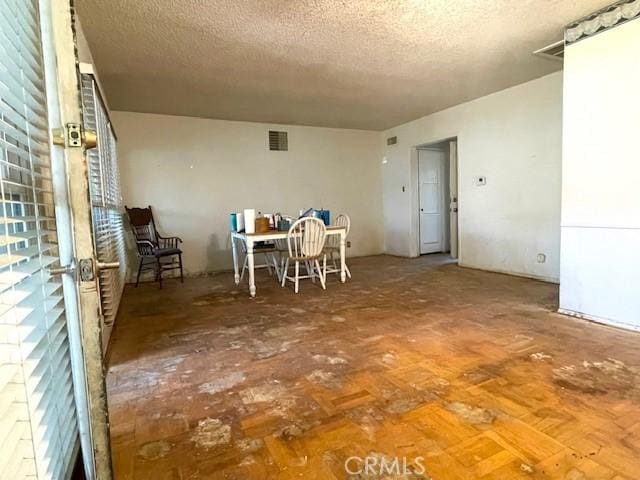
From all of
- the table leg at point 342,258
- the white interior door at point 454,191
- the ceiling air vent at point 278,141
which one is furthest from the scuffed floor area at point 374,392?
the ceiling air vent at point 278,141

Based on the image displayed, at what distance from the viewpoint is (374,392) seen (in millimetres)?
1761

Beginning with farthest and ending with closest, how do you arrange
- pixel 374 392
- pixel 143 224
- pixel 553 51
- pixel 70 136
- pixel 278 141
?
pixel 278 141, pixel 143 224, pixel 553 51, pixel 374 392, pixel 70 136

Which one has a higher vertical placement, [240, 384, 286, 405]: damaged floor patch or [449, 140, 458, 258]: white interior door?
[449, 140, 458, 258]: white interior door

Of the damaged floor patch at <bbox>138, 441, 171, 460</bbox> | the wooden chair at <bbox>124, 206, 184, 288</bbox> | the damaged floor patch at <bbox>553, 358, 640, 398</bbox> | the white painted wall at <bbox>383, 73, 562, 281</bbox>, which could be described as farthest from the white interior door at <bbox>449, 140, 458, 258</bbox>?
the damaged floor patch at <bbox>138, 441, 171, 460</bbox>

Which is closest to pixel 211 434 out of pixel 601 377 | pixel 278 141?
pixel 601 377

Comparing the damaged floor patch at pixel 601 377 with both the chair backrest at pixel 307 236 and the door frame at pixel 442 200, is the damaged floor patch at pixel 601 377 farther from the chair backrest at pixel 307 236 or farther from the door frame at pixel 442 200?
the door frame at pixel 442 200

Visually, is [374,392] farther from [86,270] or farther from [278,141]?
[278,141]

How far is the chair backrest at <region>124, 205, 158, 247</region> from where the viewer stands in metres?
4.63

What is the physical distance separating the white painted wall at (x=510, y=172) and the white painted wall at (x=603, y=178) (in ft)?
4.14

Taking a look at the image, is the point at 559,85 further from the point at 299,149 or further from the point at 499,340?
the point at 299,149

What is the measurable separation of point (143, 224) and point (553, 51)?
16.7 feet

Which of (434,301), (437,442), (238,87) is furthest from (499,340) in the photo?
(238,87)

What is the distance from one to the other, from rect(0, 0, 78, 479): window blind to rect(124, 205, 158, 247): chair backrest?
3817mm

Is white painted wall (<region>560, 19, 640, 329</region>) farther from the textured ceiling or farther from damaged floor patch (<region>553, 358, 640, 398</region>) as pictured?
damaged floor patch (<region>553, 358, 640, 398</region>)
